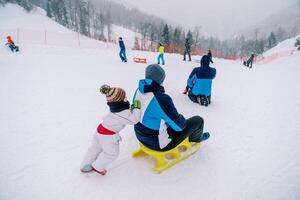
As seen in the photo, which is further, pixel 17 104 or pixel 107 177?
pixel 17 104

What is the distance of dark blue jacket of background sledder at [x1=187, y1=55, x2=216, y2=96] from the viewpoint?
602cm

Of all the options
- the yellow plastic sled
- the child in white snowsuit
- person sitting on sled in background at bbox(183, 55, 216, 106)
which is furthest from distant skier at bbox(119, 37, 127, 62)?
the child in white snowsuit

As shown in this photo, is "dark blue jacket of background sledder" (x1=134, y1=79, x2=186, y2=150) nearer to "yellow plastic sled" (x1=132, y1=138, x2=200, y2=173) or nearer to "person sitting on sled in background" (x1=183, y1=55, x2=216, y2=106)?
"yellow plastic sled" (x1=132, y1=138, x2=200, y2=173)

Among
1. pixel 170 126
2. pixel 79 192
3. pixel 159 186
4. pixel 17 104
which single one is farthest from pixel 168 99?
pixel 17 104

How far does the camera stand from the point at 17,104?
5.86 metres

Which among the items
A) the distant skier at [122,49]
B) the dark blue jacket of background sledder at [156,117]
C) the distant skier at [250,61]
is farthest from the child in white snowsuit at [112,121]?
the distant skier at [250,61]

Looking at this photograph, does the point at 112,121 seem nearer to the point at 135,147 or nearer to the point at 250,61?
the point at 135,147

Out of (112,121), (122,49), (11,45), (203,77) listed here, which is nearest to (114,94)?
(112,121)

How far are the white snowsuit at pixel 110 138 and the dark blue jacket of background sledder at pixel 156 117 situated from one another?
0.18 metres

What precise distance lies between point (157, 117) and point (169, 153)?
0.98m

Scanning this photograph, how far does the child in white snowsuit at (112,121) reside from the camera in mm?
2838

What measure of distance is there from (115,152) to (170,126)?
95 centimetres

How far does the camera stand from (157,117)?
2.94 metres

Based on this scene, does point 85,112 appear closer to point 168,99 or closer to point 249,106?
point 168,99
